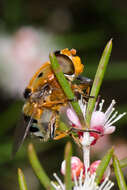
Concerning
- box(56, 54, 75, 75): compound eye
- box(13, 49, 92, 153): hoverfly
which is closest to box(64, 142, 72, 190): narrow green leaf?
box(13, 49, 92, 153): hoverfly

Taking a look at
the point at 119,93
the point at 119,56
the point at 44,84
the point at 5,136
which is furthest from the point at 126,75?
the point at 44,84

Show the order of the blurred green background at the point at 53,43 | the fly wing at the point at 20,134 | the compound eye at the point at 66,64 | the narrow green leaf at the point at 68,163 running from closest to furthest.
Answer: the narrow green leaf at the point at 68,163
the compound eye at the point at 66,64
the fly wing at the point at 20,134
the blurred green background at the point at 53,43

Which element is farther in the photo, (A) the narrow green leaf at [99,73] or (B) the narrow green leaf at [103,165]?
(A) the narrow green leaf at [99,73]

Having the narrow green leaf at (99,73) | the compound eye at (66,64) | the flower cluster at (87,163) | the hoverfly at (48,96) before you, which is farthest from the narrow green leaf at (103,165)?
the compound eye at (66,64)

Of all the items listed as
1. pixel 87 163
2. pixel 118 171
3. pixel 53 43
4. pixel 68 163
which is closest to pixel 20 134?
pixel 87 163

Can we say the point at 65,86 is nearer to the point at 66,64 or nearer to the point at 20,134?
the point at 66,64

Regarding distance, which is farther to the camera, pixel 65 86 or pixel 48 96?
pixel 48 96

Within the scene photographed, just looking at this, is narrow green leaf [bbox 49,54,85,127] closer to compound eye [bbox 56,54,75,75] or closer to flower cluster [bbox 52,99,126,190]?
flower cluster [bbox 52,99,126,190]

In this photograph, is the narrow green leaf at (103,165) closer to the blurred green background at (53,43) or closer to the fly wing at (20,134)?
the fly wing at (20,134)
